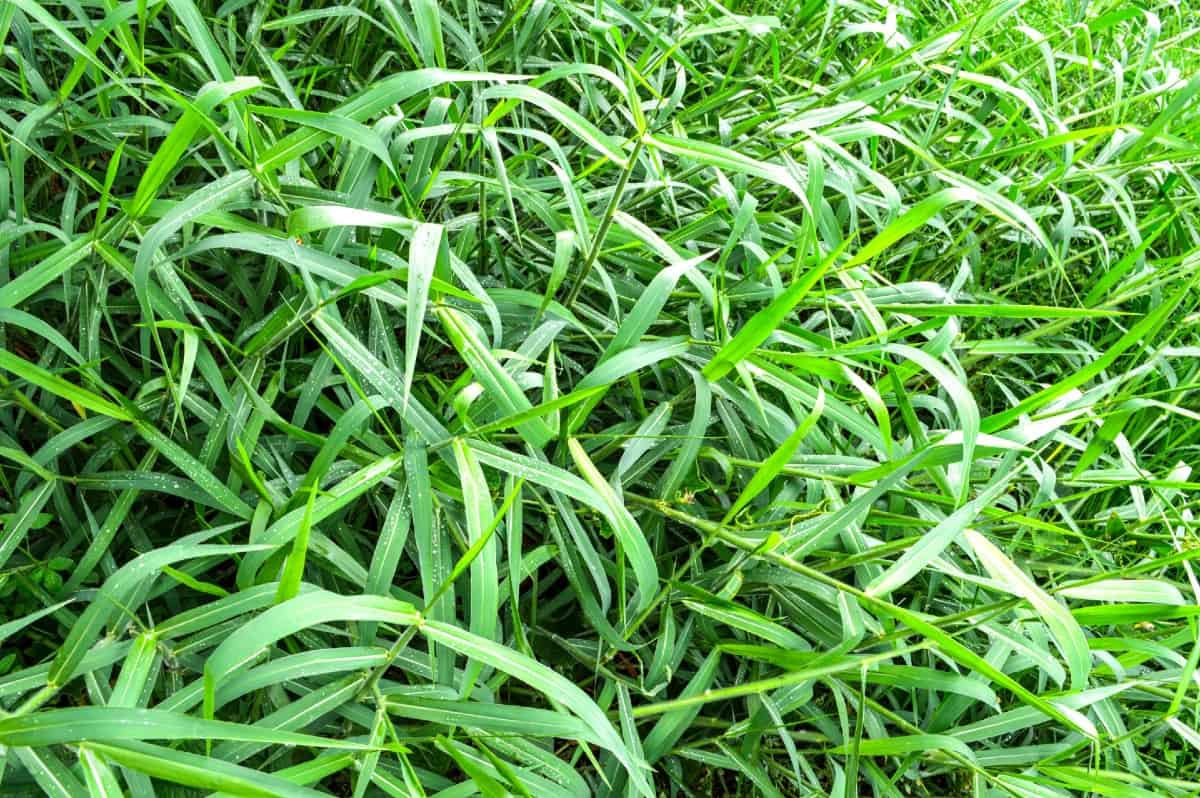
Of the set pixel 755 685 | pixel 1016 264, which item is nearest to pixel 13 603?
pixel 755 685

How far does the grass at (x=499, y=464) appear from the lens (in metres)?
0.70

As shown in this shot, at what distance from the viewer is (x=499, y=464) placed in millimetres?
736

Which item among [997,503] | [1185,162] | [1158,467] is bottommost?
[1158,467]

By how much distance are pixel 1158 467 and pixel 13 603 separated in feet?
4.42

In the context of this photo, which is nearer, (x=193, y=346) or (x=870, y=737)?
(x=193, y=346)

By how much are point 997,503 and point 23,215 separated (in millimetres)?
1000

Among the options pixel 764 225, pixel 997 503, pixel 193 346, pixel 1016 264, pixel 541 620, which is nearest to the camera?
pixel 193 346

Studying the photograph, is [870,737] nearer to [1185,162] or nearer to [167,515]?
[167,515]

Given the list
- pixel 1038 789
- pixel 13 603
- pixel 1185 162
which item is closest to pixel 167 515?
pixel 13 603

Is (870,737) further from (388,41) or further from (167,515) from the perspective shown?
(388,41)

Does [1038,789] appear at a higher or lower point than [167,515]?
lower

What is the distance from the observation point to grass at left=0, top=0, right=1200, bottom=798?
Result: 704 millimetres

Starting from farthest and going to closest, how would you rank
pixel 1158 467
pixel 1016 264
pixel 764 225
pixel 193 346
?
pixel 1016 264, pixel 1158 467, pixel 764 225, pixel 193 346

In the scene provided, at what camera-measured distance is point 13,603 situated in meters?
0.82
